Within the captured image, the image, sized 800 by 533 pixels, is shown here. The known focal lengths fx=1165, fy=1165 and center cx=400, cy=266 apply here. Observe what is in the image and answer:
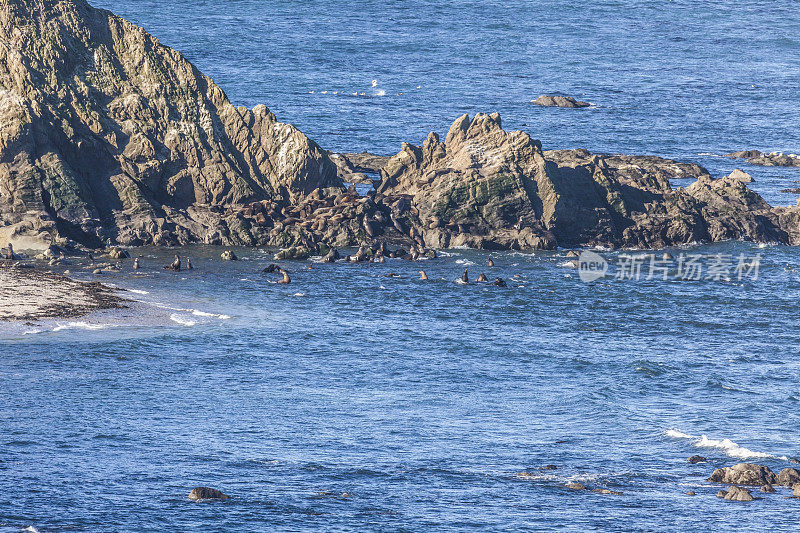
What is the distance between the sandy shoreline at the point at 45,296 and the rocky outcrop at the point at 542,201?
1252 inches

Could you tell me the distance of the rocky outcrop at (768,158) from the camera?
154875mm

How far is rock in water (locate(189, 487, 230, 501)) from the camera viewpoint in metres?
53.1

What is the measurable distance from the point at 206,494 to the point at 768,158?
4781 inches

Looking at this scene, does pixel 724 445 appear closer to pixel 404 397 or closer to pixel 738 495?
pixel 738 495

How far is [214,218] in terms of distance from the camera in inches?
4099

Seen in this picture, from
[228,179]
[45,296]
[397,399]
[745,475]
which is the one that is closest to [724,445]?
[745,475]

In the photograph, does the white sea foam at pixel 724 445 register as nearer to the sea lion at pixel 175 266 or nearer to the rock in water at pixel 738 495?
the rock in water at pixel 738 495

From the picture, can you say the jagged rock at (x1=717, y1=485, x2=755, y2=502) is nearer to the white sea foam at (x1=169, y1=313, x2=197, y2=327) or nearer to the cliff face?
the white sea foam at (x1=169, y1=313, x2=197, y2=327)

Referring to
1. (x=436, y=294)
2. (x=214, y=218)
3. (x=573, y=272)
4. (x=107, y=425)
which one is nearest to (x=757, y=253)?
(x=573, y=272)

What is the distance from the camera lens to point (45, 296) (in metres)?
83.6

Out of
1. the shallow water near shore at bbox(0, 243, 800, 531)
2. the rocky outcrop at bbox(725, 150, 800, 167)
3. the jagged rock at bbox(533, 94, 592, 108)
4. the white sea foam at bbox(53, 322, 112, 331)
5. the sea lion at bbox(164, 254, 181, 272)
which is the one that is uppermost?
the jagged rock at bbox(533, 94, 592, 108)

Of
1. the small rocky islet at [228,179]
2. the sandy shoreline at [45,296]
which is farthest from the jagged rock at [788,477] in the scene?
the small rocky islet at [228,179]

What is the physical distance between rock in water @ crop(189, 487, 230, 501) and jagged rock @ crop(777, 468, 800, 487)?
1046 inches

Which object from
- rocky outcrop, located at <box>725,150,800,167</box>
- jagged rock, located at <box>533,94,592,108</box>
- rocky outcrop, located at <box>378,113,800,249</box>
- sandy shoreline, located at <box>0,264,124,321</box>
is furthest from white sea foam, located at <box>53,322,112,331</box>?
jagged rock, located at <box>533,94,592,108</box>
